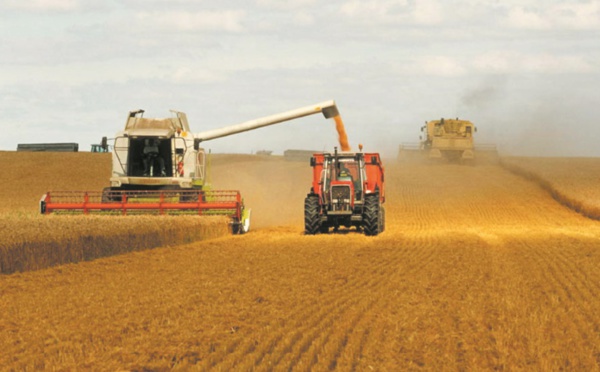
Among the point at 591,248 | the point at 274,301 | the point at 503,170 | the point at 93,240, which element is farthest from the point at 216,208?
the point at 503,170

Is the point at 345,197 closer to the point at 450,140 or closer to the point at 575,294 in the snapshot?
the point at 575,294

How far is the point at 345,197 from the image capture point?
23.2m

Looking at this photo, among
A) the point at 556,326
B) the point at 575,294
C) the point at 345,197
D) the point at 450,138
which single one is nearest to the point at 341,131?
the point at 345,197

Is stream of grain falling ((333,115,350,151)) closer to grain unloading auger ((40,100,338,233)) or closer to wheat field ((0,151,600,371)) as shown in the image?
grain unloading auger ((40,100,338,233))

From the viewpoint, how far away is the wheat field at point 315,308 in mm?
7676

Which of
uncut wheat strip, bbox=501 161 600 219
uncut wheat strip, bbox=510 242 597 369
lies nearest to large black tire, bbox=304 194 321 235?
uncut wheat strip, bbox=510 242 597 369

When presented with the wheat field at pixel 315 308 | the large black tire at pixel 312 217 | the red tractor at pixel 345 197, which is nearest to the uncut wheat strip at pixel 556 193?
the red tractor at pixel 345 197

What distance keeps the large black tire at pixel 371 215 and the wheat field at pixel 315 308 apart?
1908mm

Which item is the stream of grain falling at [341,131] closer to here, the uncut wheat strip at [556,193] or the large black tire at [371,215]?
the large black tire at [371,215]

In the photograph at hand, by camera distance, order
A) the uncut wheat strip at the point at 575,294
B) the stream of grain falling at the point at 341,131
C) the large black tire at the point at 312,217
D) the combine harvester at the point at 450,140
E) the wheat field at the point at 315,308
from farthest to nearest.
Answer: the combine harvester at the point at 450,140 → the stream of grain falling at the point at 341,131 → the large black tire at the point at 312,217 → the uncut wheat strip at the point at 575,294 → the wheat field at the point at 315,308

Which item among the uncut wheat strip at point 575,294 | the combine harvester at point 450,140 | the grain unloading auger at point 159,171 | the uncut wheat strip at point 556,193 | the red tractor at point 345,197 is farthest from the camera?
the combine harvester at point 450,140

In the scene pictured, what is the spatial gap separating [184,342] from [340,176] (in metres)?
15.5

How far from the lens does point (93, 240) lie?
17.3 metres

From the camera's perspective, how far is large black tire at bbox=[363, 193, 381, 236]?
22.9 meters
